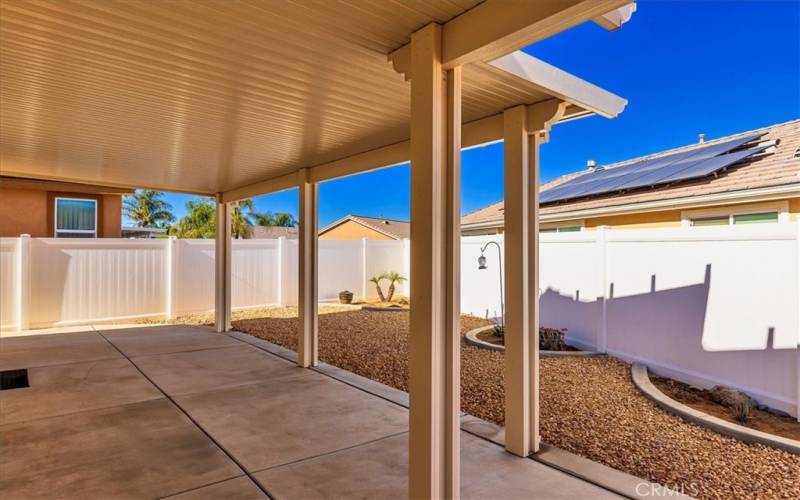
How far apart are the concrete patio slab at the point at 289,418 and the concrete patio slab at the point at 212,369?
0.34m

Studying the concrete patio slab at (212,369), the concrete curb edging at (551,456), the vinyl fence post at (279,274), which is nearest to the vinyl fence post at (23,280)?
the concrete patio slab at (212,369)

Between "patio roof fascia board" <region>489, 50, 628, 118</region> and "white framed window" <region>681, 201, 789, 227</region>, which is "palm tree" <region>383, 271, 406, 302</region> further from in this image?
"patio roof fascia board" <region>489, 50, 628, 118</region>

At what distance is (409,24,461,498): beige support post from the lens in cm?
237

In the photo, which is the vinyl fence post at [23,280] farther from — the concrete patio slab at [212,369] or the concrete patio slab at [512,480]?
the concrete patio slab at [512,480]

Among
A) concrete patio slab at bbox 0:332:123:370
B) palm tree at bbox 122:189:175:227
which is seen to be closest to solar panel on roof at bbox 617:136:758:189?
concrete patio slab at bbox 0:332:123:370

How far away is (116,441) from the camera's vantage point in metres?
3.63

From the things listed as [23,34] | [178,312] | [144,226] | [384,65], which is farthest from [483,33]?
[144,226]

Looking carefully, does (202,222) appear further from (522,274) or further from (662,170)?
Result: (522,274)

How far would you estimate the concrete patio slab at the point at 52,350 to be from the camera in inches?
246

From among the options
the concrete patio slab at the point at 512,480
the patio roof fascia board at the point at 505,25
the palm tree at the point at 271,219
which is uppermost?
the palm tree at the point at 271,219

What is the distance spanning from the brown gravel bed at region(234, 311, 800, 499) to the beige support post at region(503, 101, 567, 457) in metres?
0.46

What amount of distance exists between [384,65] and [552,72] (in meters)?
1.12

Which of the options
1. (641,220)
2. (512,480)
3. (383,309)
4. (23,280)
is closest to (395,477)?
(512,480)

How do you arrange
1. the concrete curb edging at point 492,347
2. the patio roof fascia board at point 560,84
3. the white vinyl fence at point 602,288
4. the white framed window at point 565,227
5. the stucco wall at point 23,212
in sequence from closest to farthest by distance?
1. the patio roof fascia board at point 560,84
2. the white vinyl fence at point 602,288
3. the concrete curb edging at point 492,347
4. the white framed window at point 565,227
5. the stucco wall at point 23,212
